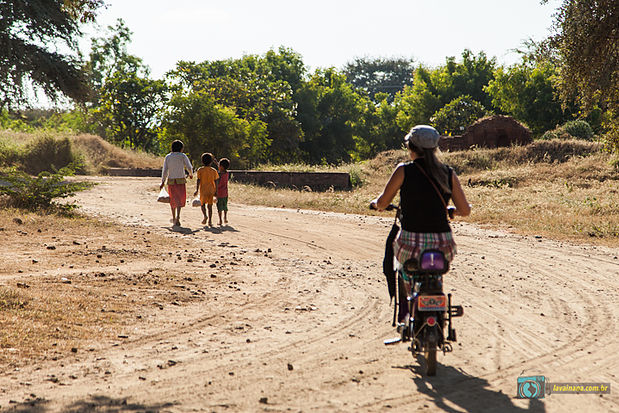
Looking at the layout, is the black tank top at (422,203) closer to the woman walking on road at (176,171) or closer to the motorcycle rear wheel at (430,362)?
the motorcycle rear wheel at (430,362)

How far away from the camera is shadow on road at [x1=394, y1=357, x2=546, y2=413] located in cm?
419

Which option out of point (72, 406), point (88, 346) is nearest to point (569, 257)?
point (88, 346)

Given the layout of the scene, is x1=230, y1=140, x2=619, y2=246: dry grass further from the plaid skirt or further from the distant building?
the plaid skirt

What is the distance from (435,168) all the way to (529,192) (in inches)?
790

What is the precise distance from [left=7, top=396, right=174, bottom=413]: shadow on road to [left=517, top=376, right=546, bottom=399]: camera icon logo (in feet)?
8.18

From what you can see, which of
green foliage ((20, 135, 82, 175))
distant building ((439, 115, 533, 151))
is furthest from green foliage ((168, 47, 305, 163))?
distant building ((439, 115, 533, 151))

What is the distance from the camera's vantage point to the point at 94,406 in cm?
420

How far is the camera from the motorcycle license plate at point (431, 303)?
4.75m

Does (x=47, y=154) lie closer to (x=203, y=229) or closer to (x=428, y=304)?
(x=203, y=229)

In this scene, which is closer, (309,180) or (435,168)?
(435,168)

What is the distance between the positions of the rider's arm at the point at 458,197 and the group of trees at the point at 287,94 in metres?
13.4

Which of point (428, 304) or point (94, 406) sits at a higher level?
point (428, 304)

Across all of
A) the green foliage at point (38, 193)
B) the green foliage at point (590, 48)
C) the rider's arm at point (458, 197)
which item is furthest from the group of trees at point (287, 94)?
the rider's arm at point (458, 197)

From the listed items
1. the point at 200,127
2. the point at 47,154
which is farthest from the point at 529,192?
the point at 47,154
